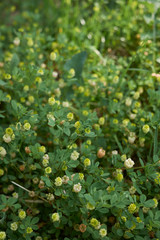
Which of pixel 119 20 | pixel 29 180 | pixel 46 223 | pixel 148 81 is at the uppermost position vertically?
pixel 119 20

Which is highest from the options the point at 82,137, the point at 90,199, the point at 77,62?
the point at 77,62

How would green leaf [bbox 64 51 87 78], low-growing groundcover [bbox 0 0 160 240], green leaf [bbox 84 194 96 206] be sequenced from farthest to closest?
green leaf [bbox 64 51 87 78]
low-growing groundcover [bbox 0 0 160 240]
green leaf [bbox 84 194 96 206]

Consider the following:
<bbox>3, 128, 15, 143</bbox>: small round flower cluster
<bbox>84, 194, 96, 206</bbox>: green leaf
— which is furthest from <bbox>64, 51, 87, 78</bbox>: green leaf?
<bbox>84, 194, 96, 206</bbox>: green leaf

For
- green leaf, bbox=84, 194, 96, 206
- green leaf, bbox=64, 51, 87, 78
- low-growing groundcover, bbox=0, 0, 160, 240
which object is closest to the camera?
green leaf, bbox=84, 194, 96, 206

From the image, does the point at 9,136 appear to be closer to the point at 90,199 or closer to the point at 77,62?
the point at 90,199

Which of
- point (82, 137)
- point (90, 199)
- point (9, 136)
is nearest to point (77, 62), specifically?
point (82, 137)

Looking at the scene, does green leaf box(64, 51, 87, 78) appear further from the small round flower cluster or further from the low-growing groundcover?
the small round flower cluster

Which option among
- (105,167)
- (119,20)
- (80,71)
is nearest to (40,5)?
(119,20)

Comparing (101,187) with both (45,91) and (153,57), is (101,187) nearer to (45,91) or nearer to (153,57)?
(45,91)

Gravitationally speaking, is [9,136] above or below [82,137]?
above
